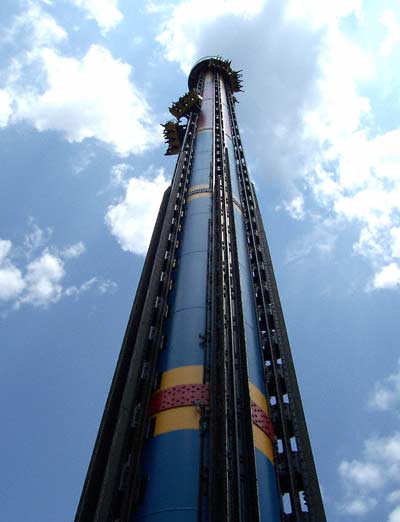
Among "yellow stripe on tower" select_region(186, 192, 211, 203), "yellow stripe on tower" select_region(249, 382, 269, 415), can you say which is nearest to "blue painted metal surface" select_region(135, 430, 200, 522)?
"yellow stripe on tower" select_region(249, 382, 269, 415)

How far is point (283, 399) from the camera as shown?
12.8 metres

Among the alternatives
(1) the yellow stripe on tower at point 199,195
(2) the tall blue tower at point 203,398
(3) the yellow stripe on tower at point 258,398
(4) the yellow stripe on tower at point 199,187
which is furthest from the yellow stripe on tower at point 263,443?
(4) the yellow stripe on tower at point 199,187

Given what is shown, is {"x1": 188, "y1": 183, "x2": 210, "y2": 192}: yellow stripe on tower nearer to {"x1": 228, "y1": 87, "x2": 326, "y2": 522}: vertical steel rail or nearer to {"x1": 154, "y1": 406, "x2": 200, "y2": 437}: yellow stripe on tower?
{"x1": 228, "y1": 87, "x2": 326, "y2": 522}: vertical steel rail

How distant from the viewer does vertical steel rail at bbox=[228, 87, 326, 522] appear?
33.7 ft

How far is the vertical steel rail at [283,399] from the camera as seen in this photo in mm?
10286

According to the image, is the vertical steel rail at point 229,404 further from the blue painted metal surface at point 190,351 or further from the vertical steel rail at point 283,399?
the vertical steel rail at point 283,399

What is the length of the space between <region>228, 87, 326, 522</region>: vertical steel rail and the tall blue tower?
34 millimetres

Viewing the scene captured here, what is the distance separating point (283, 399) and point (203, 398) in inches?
122

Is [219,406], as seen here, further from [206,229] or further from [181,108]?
[181,108]

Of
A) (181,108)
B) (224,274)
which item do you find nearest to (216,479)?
(224,274)

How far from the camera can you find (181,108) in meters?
31.0

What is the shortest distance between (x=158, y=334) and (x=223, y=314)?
7.20ft

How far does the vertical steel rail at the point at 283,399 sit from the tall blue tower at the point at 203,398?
0.03 metres

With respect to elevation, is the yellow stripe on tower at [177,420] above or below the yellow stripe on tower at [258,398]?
below
